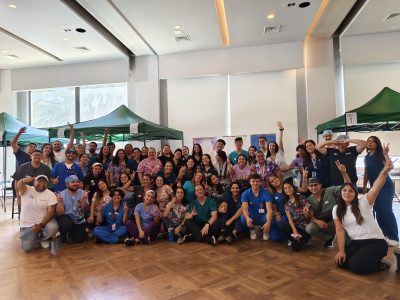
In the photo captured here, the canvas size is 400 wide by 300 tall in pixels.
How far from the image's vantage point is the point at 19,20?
216 inches

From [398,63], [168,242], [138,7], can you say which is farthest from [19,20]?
[398,63]

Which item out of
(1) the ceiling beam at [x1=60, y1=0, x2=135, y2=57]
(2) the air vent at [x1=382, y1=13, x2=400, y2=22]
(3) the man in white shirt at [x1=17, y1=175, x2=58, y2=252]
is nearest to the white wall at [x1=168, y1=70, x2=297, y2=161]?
(1) the ceiling beam at [x1=60, y1=0, x2=135, y2=57]

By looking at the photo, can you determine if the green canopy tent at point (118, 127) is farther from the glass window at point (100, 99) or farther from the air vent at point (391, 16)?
the air vent at point (391, 16)

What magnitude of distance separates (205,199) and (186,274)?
1284 millimetres

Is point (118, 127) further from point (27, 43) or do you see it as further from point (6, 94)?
point (6, 94)

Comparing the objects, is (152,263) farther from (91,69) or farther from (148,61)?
(91,69)

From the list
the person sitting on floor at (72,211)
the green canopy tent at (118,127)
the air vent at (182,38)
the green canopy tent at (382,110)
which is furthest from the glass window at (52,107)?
the green canopy tent at (382,110)

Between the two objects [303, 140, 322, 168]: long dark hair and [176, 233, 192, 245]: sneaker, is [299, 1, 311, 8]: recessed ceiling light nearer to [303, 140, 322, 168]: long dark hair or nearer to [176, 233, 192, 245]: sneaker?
[303, 140, 322, 168]: long dark hair

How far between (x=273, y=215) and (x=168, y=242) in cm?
143

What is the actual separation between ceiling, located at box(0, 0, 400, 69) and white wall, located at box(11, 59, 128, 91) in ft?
1.39

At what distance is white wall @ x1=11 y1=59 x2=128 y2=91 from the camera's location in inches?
309

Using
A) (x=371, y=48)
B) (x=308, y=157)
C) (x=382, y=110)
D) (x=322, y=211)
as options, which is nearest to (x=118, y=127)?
(x=308, y=157)

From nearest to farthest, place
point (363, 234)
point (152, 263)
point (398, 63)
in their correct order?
point (363, 234), point (152, 263), point (398, 63)

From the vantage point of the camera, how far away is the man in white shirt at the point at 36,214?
340cm
